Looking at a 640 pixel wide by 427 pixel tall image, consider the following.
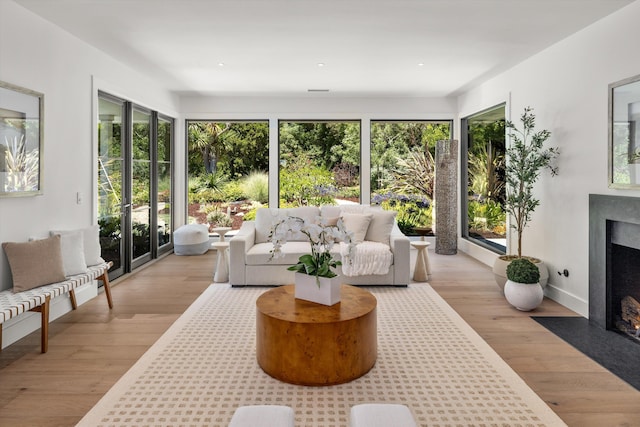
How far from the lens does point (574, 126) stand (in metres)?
3.90

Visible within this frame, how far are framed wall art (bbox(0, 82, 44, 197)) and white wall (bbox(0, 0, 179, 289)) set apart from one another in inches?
3.6

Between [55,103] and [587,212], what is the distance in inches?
196

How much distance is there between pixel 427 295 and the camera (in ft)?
14.3

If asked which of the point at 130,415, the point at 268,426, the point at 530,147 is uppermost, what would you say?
the point at 530,147

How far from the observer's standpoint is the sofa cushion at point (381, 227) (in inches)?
197

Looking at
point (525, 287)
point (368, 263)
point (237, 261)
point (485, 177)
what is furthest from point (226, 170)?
point (525, 287)

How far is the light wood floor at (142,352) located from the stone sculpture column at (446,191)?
1.95 metres

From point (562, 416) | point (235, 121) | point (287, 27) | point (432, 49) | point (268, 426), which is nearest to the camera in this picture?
point (268, 426)

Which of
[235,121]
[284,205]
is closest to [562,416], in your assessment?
[284,205]

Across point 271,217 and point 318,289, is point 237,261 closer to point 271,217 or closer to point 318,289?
point 271,217

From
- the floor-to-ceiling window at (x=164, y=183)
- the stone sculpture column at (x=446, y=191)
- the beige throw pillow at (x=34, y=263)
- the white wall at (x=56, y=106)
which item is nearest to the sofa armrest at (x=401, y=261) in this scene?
the stone sculpture column at (x=446, y=191)

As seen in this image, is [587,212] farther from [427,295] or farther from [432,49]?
[432,49]

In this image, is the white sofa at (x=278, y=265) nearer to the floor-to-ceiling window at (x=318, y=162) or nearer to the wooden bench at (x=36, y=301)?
the wooden bench at (x=36, y=301)

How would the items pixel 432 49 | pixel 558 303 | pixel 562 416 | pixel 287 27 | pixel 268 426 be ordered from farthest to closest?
pixel 432 49, pixel 558 303, pixel 287 27, pixel 562 416, pixel 268 426
